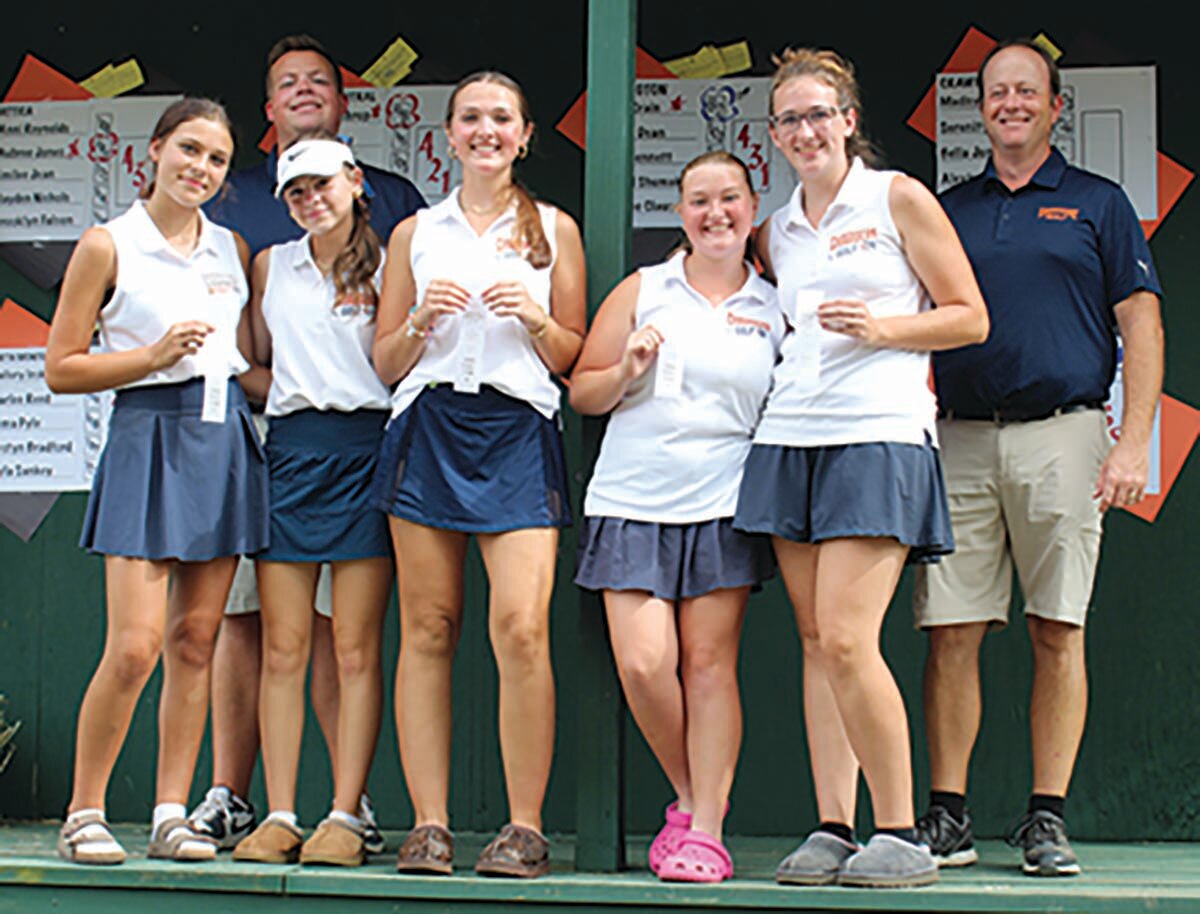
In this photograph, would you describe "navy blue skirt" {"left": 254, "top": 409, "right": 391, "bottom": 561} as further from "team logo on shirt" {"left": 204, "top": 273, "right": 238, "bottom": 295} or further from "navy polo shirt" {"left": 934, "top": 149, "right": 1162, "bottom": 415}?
"navy polo shirt" {"left": 934, "top": 149, "right": 1162, "bottom": 415}

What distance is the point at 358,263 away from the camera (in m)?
3.93

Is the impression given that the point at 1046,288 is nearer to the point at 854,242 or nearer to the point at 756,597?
the point at 854,242

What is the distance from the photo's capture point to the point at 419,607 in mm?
3729

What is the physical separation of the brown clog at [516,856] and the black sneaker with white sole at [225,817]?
29.8 inches

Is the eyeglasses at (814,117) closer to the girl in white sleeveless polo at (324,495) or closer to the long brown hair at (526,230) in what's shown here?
the long brown hair at (526,230)

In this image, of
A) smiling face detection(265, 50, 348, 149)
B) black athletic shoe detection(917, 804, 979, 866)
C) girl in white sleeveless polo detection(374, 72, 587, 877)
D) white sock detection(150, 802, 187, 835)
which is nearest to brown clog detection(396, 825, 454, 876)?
girl in white sleeveless polo detection(374, 72, 587, 877)

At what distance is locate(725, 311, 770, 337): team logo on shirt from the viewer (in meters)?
3.71

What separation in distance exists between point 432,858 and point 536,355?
118 centimetres

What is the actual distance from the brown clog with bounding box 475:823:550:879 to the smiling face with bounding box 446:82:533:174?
1.53 meters

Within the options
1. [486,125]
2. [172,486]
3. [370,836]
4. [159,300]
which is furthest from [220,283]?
[370,836]

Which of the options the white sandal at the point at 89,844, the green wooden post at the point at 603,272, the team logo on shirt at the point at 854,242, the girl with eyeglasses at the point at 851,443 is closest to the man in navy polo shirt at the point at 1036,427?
the girl with eyeglasses at the point at 851,443

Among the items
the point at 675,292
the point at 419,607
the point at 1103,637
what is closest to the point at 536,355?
the point at 675,292

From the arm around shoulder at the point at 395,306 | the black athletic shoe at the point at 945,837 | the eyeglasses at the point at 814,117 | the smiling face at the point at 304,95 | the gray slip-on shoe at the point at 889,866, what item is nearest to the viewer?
the gray slip-on shoe at the point at 889,866

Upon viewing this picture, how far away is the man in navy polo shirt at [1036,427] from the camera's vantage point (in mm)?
3842
